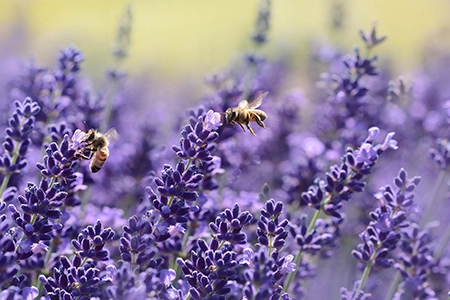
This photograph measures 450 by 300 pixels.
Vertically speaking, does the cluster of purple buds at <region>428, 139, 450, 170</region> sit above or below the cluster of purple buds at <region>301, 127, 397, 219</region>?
above

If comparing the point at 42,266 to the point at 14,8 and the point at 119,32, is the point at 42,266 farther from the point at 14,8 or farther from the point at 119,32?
the point at 14,8

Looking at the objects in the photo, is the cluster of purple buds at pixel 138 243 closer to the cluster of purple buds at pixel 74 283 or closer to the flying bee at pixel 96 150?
the cluster of purple buds at pixel 74 283

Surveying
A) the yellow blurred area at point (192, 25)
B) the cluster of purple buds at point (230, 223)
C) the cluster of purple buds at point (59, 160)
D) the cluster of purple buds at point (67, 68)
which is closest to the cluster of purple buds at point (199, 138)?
the cluster of purple buds at point (230, 223)

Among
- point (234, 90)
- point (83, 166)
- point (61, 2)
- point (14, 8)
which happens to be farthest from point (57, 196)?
point (61, 2)

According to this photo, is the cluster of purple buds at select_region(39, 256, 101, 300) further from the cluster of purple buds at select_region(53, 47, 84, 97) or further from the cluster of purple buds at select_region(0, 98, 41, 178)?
the cluster of purple buds at select_region(53, 47, 84, 97)

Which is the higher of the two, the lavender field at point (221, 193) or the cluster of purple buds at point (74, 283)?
the lavender field at point (221, 193)

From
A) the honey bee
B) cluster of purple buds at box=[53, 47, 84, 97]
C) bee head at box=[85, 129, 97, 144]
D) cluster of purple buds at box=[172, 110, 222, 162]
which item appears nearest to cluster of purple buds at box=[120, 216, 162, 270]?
cluster of purple buds at box=[172, 110, 222, 162]

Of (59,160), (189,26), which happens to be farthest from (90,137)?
(189,26)

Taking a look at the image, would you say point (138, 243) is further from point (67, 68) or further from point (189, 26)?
point (189, 26)
